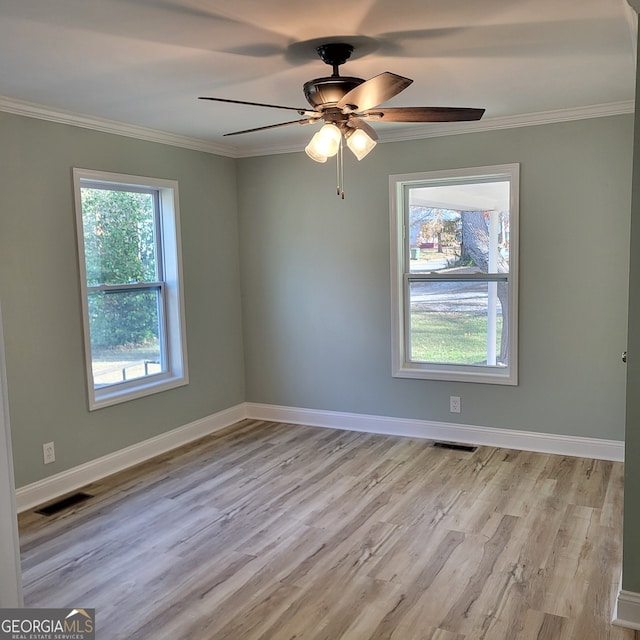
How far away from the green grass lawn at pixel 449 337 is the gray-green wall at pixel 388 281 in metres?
0.22

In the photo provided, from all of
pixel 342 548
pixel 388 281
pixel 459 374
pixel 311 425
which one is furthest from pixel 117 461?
pixel 459 374

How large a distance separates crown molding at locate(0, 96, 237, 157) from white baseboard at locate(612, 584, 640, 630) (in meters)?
3.90

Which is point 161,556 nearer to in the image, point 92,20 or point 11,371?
point 11,371

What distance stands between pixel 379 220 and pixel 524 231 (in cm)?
112

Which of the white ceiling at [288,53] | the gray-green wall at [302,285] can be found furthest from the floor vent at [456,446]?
A: the white ceiling at [288,53]

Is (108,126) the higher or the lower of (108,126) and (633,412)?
the higher

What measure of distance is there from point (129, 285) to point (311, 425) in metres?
1.95

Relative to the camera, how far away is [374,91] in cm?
243

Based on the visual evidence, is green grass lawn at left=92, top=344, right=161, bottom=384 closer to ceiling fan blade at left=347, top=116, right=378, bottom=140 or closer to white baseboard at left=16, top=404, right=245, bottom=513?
white baseboard at left=16, top=404, right=245, bottom=513

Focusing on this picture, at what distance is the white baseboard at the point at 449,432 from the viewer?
427cm

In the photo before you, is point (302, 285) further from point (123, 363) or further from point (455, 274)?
point (123, 363)

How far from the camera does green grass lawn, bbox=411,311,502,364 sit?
4.69 m

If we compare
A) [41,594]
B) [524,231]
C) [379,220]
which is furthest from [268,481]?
[524,231]

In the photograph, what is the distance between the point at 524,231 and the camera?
432 centimetres
